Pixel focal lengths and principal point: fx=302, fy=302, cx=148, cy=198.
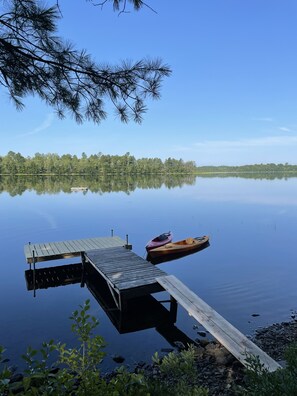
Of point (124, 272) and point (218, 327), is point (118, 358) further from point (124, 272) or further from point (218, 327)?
point (124, 272)

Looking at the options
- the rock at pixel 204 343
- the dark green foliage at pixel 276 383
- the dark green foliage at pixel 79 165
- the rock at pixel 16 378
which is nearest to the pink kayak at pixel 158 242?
the rock at pixel 204 343

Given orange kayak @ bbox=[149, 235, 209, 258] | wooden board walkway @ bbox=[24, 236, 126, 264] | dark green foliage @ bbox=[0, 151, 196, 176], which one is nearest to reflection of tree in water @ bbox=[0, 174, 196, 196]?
dark green foliage @ bbox=[0, 151, 196, 176]

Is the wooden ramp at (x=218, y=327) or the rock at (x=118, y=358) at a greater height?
the wooden ramp at (x=218, y=327)

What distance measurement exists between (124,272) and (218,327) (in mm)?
4489

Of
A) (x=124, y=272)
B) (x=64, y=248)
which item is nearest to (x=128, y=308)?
(x=124, y=272)

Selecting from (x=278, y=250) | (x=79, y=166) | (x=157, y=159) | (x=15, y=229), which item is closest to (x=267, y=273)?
(x=278, y=250)

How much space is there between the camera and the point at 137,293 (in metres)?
9.48

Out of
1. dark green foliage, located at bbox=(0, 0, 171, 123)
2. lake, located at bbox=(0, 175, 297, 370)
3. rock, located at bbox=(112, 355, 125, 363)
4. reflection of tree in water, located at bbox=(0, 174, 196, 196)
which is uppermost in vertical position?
dark green foliage, located at bbox=(0, 0, 171, 123)

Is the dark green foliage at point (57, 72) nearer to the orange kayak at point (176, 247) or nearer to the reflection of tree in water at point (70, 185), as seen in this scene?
the orange kayak at point (176, 247)

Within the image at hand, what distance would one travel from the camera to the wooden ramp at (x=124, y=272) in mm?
9484

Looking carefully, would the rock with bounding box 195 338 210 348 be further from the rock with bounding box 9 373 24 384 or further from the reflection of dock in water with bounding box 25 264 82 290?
the reflection of dock in water with bounding box 25 264 82 290

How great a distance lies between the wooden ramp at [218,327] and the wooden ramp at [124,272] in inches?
22.3

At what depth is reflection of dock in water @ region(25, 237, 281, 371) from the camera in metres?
7.01

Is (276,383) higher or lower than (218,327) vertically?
higher
